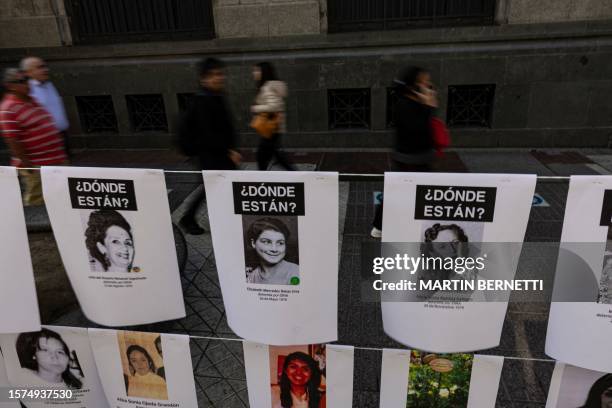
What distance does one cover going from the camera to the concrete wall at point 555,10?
7.71 m

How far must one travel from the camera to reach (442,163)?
25.8 ft

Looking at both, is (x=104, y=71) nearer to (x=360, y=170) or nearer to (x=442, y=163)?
(x=360, y=170)

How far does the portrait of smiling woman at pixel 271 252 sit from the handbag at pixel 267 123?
13.2 ft

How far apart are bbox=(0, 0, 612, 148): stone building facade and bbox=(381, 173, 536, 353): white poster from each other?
706 centimetres

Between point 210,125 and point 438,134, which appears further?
point 210,125

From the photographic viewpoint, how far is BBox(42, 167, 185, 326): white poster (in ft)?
6.85

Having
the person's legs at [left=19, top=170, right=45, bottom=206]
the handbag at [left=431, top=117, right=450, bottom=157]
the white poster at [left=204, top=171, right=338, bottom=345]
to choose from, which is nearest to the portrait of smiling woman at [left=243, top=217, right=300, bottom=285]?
the white poster at [left=204, top=171, right=338, bottom=345]

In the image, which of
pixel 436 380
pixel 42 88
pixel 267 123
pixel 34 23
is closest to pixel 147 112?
pixel 34 23

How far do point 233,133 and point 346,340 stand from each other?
274 centimetres

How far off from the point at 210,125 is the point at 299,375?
320 cm

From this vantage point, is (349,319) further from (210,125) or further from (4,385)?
(210,125)

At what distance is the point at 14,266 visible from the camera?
2.29 metres

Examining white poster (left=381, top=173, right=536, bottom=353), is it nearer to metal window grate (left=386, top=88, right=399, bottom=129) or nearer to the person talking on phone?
the person talking on phone

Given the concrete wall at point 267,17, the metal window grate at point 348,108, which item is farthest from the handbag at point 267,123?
the concrete wall at point 267,17
